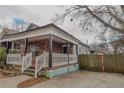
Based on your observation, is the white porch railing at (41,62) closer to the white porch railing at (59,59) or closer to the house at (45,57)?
the house at (45,57)

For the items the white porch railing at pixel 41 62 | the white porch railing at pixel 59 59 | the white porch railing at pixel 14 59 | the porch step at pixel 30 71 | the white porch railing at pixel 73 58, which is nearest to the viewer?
the white porch railing at pixel 41 62

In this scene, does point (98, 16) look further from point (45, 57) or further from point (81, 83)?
point (81, 83)

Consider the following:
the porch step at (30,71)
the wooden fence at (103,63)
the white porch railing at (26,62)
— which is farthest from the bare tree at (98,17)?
the porch step at (30,71)

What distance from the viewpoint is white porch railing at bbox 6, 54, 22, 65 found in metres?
9.05

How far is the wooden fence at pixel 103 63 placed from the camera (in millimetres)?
9797

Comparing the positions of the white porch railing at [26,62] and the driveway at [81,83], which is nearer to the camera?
the driveway at [81,83]

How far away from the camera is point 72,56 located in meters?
10.9

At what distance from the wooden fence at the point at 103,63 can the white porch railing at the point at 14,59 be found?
5.93m

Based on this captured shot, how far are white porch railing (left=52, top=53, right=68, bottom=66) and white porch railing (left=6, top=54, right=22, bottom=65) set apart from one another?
280 cm

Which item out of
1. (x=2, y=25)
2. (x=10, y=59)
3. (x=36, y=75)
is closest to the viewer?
(x=36, y=75)

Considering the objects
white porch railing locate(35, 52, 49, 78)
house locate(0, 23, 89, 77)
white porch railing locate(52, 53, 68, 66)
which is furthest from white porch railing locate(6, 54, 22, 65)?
white porch railing locate(52, 53, 68, 66)
